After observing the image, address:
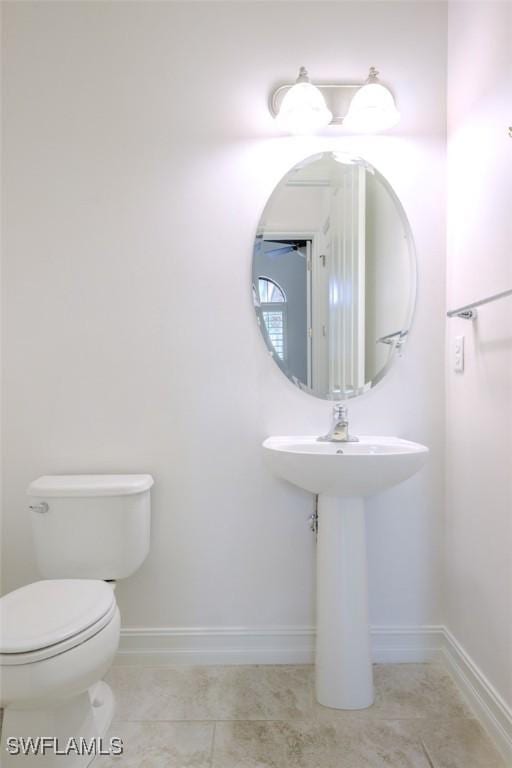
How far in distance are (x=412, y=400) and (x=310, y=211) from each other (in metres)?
0.79

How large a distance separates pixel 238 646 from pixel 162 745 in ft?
1.50

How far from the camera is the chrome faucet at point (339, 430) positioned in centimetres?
170

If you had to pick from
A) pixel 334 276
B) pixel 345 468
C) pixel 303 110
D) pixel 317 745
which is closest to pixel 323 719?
pixel 317 745

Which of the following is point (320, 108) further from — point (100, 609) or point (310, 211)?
point (100, 609)

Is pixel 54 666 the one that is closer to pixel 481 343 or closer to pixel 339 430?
pixel 339 430

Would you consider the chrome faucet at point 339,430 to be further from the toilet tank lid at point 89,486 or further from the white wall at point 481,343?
the toilet tank lid at point 89,486

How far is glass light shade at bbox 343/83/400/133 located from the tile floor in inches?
76.1

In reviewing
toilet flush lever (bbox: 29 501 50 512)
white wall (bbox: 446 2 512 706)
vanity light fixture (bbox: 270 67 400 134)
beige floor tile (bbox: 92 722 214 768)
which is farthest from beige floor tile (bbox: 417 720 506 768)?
vanity light fixture (bbox: 270 67 400 134)

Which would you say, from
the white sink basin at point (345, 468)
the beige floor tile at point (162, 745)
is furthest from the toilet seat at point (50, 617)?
the white sink basin at point (345, 468)

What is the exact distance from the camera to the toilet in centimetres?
117

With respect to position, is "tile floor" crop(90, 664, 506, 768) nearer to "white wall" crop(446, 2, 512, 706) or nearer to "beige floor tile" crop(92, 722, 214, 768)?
"beige floor tile" crop(92, 722, 214, 768)

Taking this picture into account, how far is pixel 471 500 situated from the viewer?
1607mm

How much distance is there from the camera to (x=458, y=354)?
1683 mm

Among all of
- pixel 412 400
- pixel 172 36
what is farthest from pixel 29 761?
pixel 172 36
